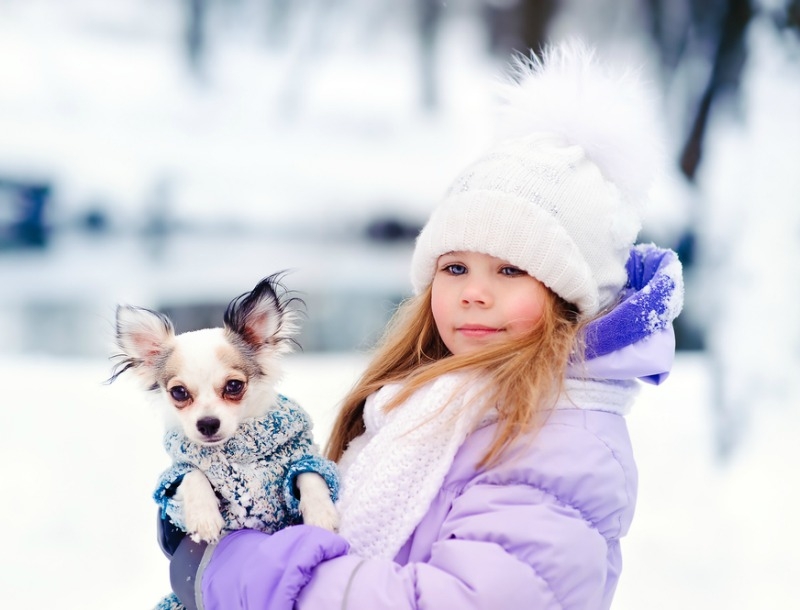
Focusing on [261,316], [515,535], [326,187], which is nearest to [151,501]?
[326,187]

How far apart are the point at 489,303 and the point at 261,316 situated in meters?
0.31

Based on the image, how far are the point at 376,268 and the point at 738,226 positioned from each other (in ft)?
4.54

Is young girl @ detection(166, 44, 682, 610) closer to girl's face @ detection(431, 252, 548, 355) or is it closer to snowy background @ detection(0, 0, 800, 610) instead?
girl's face @ detection(431, 252, 548, 355)

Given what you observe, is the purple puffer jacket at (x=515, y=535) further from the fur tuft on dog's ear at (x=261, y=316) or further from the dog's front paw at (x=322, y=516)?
the fur tuft on dog's ear at (x=261, y=316)

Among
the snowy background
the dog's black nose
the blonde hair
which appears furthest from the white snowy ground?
the dog's black nose

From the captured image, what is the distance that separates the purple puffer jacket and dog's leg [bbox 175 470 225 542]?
31 millimetres

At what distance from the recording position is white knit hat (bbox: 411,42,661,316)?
103 cm

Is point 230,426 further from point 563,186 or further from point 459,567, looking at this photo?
point 563,186

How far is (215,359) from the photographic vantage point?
3.24 ft

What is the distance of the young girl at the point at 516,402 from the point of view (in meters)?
0.87

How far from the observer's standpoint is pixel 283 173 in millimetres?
2916

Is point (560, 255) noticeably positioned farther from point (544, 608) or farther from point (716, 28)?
point (716, 28)

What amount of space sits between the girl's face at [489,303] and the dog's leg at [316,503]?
10.6 inches

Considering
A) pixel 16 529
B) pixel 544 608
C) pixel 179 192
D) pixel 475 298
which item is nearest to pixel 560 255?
pixel 475 298
